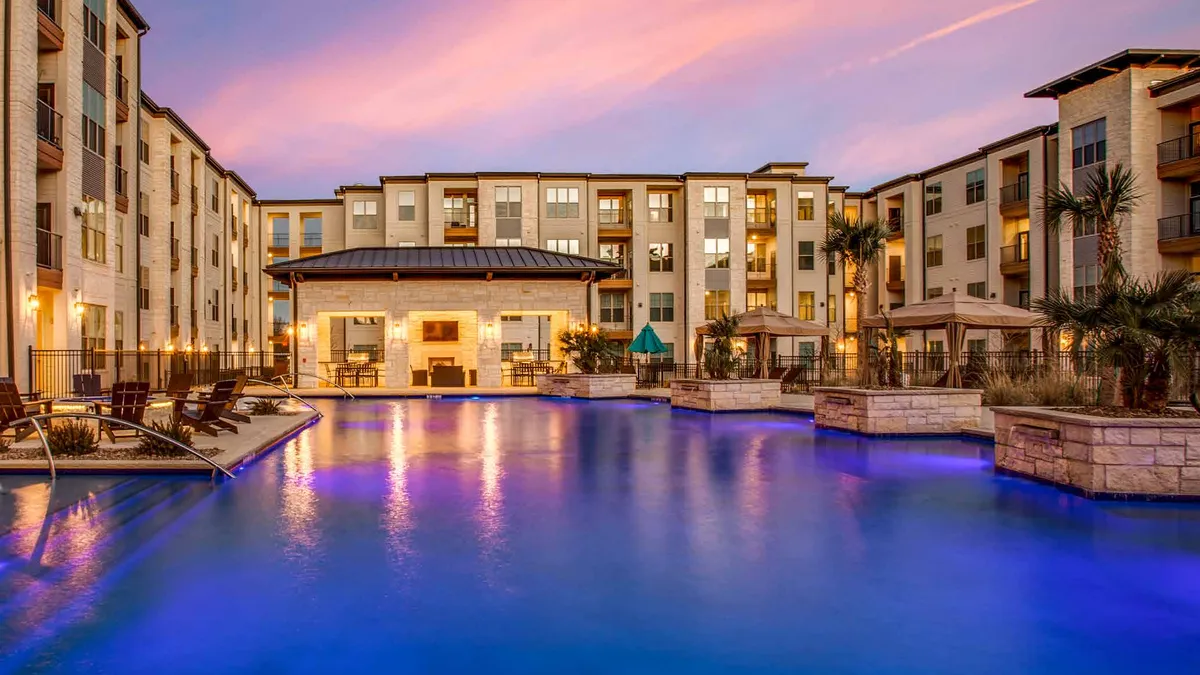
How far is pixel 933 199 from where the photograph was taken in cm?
3894

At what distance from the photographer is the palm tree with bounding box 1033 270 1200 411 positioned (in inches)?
317

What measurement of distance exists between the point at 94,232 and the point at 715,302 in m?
27.7

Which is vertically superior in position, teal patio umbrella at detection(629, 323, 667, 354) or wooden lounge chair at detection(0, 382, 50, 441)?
teal patio umbrella at detection(629, 323, 667, 354)

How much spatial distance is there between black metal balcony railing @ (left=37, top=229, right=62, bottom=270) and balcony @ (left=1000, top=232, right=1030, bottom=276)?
120ft

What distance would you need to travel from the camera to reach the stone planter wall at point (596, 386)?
2383 cm

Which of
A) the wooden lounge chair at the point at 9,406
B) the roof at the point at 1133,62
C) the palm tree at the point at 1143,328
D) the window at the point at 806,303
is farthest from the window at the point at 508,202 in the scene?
the palm tree at the point at 1143,328

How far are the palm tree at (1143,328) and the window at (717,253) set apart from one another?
3056 cm

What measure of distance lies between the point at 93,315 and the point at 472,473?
20.7 meters

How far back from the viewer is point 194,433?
42.9 feet

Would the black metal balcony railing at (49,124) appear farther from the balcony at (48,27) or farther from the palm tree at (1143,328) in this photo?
the palm tree at (1143,328)

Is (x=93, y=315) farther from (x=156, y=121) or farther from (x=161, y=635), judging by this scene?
(x=161, y=635)

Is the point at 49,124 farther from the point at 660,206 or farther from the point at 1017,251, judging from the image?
the point at 1017,251

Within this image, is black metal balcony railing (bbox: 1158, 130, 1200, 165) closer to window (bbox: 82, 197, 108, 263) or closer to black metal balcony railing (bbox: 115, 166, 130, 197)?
window (bbox: 82, 197, 108, 263)

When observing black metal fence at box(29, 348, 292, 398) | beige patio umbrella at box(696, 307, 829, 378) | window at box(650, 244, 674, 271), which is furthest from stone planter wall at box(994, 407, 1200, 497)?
window at box(650, 244, 674, 271)
